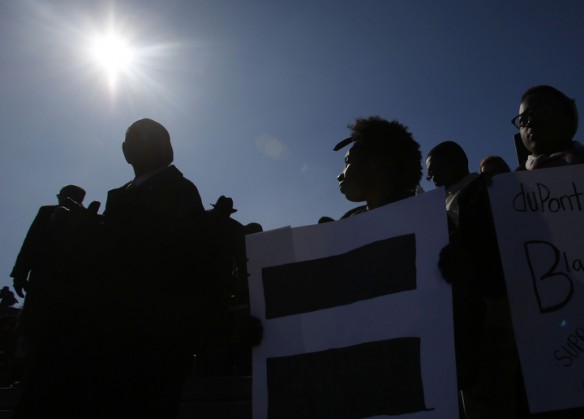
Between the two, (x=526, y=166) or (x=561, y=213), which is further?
(x=526, y=166)

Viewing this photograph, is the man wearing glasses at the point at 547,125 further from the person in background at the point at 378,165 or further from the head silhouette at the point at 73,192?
the head silhouette at the point at 73,192

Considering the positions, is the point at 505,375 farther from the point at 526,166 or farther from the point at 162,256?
the point at 162,256

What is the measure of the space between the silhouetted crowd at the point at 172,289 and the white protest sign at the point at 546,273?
0.22ft

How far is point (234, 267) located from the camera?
72.7 inches

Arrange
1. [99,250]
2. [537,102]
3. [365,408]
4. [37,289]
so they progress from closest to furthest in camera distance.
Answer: [365,408] < [537,102] < [99,250] < [37,289]

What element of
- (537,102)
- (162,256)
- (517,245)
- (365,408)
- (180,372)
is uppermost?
(537,102)

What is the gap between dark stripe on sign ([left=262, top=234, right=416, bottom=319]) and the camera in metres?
1.46

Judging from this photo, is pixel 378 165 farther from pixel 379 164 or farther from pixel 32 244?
pixel 32 244

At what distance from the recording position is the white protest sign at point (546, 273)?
4.06 feet

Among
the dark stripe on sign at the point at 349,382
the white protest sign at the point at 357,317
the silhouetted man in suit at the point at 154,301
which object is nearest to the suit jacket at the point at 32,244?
the silhouetted man in suit at the point at 154,301

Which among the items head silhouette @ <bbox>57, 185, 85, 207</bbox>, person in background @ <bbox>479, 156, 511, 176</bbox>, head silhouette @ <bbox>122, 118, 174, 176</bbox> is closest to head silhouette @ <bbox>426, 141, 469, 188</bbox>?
person in background @ <bbox>479, 156, 511, 176</bbox>

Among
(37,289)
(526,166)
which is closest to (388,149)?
(526,166)

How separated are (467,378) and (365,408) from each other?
302 mm

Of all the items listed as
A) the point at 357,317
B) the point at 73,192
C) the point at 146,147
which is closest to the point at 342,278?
the point at 357,317
